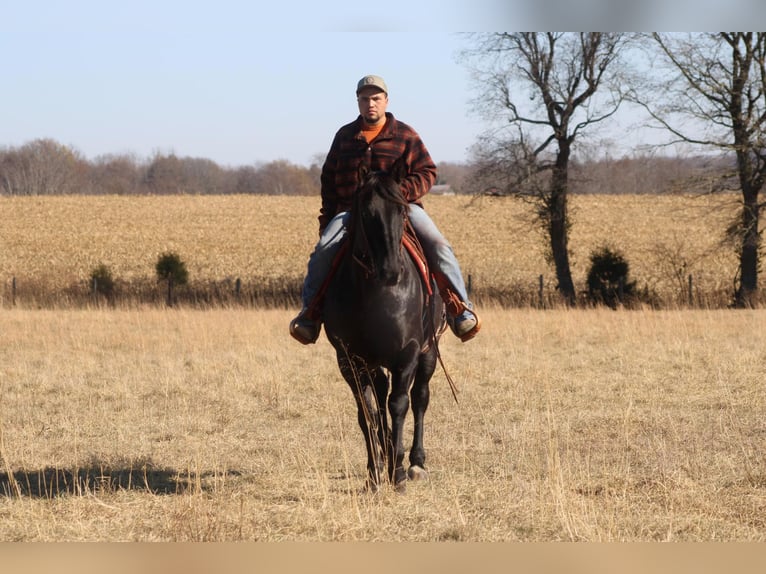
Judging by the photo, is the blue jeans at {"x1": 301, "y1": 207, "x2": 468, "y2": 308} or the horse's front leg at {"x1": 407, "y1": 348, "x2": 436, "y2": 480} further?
the horse's front leg at {"x1": 407, "y1": 348, "x2": 436, "y2": 480}

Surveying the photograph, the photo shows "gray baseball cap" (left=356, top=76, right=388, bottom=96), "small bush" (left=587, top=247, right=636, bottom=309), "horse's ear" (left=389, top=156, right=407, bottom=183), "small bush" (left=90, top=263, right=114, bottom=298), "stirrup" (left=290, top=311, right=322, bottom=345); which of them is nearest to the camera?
"horse's ear" (left=389, top=156, right=407, bottom=183)

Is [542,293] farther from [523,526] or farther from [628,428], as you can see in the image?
[523,526]

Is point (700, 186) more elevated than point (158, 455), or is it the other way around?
point (700, 186)

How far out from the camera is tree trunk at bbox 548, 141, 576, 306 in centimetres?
2953

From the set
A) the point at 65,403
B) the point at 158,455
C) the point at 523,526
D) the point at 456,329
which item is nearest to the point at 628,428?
the point at 456,329

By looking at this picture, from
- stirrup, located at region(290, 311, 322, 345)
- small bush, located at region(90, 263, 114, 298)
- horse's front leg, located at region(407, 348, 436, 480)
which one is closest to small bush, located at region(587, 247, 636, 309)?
small bush, located at region(90, 263, 114, 298)

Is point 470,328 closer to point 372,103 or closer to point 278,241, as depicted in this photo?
point 372,103

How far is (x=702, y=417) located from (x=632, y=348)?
5.35m

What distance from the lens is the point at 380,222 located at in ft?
18.3

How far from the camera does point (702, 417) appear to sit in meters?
9.27

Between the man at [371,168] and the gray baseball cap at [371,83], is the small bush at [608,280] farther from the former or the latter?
the gray baseball cap at [371,83]

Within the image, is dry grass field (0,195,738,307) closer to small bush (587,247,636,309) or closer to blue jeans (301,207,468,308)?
small bush (587,247,636,309)

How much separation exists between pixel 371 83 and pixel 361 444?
3394mm

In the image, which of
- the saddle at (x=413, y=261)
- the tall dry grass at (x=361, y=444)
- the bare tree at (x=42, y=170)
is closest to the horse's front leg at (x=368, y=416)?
the tall dry grass at (x=361, y=444)
